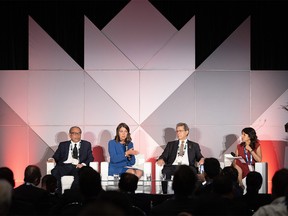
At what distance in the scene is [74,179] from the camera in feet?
26.5

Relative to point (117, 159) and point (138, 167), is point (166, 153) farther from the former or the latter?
point (117, 159)

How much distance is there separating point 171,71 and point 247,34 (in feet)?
4.39

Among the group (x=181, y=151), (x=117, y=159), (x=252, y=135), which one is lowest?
(x=117, y=159)

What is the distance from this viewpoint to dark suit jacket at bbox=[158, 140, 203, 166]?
8.45 m

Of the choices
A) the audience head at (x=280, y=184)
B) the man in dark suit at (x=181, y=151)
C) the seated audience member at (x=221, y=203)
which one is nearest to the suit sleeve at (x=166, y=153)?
the man in dark suit at (x=181, y=151)

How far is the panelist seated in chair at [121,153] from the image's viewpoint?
328 inches

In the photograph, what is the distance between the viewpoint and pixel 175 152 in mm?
8500

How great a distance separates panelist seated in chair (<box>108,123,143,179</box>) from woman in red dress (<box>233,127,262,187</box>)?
57.3 inches

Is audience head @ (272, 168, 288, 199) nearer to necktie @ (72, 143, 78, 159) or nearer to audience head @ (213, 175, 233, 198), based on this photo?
audience head @ (213, 175, 233, 198)

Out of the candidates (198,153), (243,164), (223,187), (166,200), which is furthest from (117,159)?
(223,187)

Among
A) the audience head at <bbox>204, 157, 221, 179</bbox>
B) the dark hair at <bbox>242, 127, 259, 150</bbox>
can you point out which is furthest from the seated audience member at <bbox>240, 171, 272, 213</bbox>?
the dark hair at <bbox>242, 127, 259, 150</bbox>

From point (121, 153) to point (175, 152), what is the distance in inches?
30.9

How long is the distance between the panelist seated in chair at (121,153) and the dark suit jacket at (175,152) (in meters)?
0.45

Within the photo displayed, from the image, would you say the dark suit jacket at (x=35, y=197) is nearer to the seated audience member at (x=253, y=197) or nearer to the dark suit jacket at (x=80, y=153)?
the seated audience member at (x=253, y=197)
